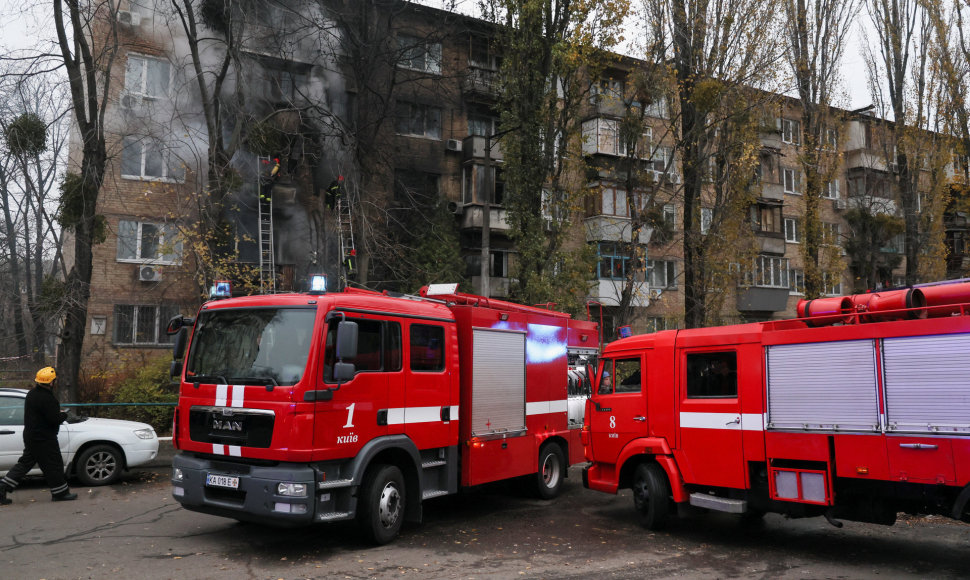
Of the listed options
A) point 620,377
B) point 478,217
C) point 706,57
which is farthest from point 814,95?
point 620,377

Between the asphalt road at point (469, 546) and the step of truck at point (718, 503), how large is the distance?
41 centimetres

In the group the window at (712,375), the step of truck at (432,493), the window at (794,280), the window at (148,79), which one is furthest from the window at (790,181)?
the step of truck at (432,493)

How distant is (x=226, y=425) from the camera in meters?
7.27

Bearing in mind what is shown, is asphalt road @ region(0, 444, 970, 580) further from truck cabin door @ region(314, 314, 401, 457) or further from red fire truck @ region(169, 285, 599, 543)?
truck cabin door @ region(314, 314, 401, 457)

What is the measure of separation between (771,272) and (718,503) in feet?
98.9

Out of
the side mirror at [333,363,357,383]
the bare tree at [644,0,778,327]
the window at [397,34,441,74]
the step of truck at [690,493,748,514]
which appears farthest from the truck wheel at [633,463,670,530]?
the window at [397,34,441,74]

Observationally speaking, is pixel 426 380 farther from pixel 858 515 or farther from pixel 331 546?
pixel 858 515

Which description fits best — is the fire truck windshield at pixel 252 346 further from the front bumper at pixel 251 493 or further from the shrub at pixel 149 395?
the shrub at pixel 149 395

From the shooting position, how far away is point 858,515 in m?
7.34

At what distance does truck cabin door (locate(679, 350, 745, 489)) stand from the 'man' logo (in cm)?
543

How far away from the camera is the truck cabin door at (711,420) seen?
27.0ft

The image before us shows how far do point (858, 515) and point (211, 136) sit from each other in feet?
53.0

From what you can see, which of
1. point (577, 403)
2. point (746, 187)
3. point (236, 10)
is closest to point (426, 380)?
point (577, 403)

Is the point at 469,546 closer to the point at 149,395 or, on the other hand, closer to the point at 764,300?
the point at 149,395
